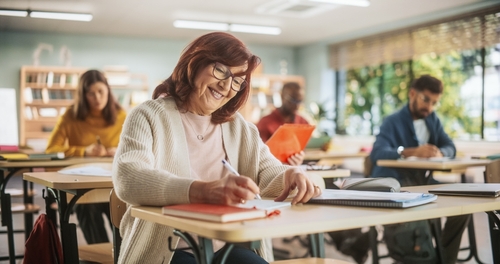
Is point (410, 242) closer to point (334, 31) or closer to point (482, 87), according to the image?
point (482, 87)

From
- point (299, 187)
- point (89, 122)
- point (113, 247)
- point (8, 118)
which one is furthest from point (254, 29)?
point (299, 187)

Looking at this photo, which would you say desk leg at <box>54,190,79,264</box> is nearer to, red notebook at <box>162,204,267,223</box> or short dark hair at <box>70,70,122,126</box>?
red notebook at <box>162,204,267,223</box>

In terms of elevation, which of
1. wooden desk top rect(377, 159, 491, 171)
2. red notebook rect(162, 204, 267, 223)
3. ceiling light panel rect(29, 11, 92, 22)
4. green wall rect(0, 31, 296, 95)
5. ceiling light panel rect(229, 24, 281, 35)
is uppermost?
ceiling light panel rect(29, 11, 92, 22)

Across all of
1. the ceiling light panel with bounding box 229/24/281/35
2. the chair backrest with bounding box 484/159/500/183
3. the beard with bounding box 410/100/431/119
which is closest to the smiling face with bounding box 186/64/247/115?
the chair backrest with bounding box 484/159/500/183

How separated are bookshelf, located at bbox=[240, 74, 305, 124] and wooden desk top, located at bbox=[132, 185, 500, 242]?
944 centimetres

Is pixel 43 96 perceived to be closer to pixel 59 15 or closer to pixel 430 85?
pixel 59 15

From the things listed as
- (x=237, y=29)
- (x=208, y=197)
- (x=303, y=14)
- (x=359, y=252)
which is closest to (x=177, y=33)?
(x=237, y=29)

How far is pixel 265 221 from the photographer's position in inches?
44.8

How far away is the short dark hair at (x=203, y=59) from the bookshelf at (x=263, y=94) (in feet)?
29.9

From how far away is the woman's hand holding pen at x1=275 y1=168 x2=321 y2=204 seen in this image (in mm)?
1446

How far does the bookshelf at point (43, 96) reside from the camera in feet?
31.7

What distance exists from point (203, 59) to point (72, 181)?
35.9 inches

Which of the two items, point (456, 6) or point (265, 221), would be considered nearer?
point (265, 221)

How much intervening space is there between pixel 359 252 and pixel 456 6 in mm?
5367
